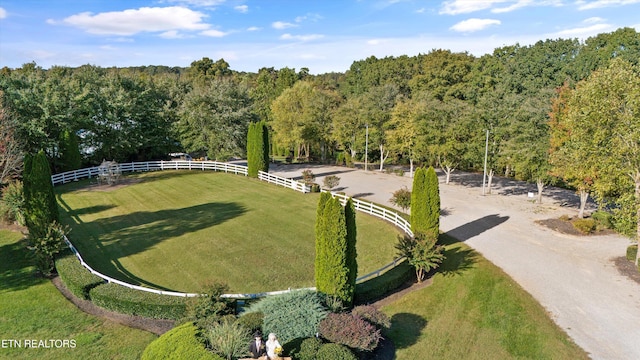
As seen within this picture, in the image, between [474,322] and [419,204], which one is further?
[419,204]

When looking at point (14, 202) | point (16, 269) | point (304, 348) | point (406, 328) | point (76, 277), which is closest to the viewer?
point (304, 348)

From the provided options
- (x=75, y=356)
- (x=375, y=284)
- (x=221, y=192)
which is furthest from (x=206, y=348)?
(x=221, y=192)

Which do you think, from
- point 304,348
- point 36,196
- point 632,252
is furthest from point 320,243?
point 632,252

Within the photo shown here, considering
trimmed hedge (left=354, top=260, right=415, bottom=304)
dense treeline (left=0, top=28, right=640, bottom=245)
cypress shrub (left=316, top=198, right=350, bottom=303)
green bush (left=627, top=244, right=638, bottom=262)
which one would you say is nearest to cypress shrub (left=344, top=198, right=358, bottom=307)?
cypress shrub (left=316, top=198, right=350, bottom=303)

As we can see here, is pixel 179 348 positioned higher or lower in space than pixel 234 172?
lower

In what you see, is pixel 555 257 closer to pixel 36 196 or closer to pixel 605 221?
pixel 605 221

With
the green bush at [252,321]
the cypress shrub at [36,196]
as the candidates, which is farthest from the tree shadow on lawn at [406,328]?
the cypress shrub at [36,196]

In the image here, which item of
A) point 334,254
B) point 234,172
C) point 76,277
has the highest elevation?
point 334,254

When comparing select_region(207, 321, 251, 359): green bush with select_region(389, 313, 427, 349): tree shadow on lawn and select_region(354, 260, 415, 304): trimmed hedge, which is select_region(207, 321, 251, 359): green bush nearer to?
select_region(389, 313, 427, 349): tree shadow on lawn
